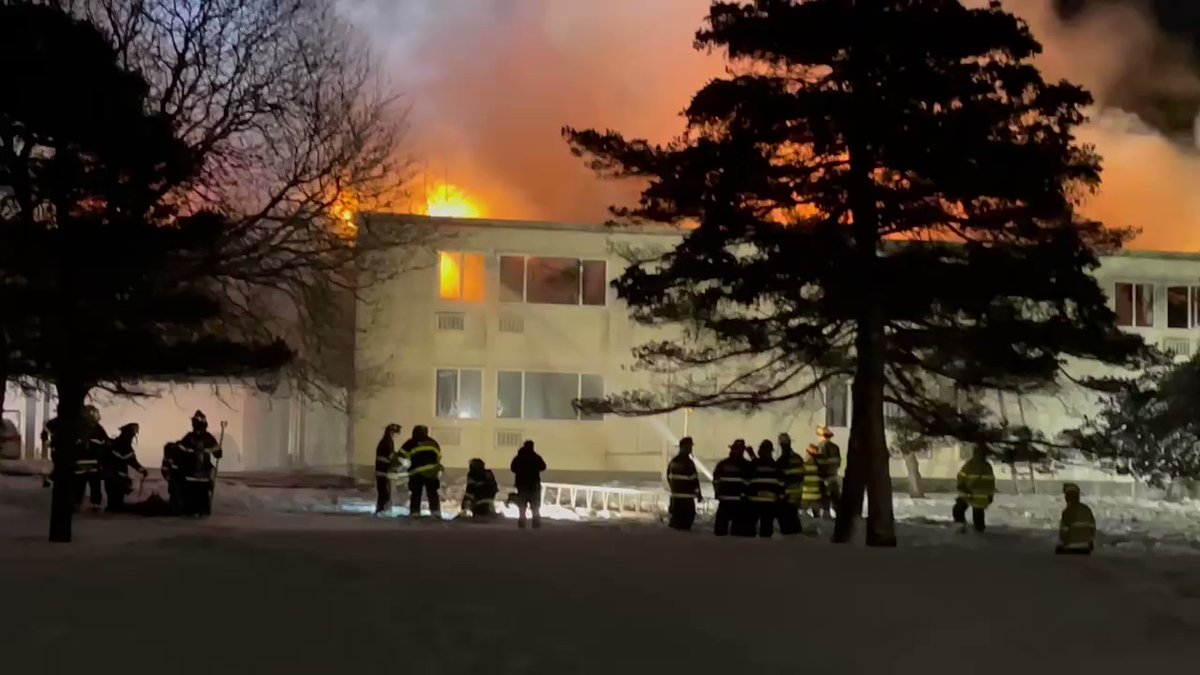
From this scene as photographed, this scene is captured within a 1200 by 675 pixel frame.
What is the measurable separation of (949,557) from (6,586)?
885 centimetres

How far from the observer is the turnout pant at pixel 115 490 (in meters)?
17.6

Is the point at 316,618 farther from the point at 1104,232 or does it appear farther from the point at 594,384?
the point at 594,384

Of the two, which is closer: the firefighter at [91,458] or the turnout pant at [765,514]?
the turnout pant at [765,514]

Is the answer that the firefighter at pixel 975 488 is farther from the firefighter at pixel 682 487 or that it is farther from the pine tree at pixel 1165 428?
the pine tree at pixel 1165 428

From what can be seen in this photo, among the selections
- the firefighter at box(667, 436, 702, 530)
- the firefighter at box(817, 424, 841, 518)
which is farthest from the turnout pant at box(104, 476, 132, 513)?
the firefighter at box(817, 424, 841, 518)

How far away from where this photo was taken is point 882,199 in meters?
15.4

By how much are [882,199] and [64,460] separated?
10.0 m

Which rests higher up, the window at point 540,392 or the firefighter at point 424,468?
the window at point 540,392

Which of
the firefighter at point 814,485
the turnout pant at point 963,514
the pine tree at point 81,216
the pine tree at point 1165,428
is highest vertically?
the pine tree at point 81,216

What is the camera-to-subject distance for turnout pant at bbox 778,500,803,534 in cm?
1762

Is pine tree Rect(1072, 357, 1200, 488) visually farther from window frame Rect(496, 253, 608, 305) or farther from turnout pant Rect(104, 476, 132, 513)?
turnout pant Rect(104, 476, 132, 513)

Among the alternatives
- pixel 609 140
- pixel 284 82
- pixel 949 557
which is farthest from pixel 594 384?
pixel 949 557

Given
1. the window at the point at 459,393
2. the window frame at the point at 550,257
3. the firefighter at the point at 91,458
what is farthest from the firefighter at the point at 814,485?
the window at the point at 459,393

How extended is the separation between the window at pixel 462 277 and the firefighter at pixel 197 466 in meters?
14.0
